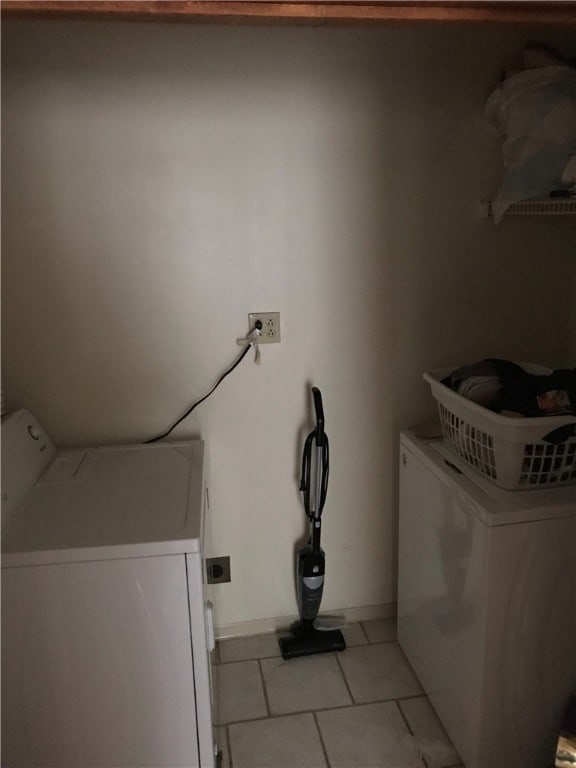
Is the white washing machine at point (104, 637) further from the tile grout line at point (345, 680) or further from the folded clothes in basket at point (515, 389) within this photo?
the folded clothes in basket at point (515, 389)

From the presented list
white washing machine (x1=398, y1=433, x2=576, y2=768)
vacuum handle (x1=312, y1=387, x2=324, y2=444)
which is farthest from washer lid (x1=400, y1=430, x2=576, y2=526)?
vacuum handle (x1=312, y1=387, x2=324, y2=444)

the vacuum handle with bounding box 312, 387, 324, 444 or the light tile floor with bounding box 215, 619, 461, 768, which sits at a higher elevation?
the vacuum handle with bounding box 312, 387, 324, 444

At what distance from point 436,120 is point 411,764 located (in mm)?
1821

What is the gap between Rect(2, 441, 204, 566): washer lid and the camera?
1275mm

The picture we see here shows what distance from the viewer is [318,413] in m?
1.90

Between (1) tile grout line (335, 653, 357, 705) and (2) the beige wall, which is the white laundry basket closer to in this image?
(2) the beige wall

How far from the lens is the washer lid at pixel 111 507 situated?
1.28 metres

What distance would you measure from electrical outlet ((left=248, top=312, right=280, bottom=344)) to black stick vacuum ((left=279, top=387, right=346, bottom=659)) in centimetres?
21

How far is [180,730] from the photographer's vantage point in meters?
1.38

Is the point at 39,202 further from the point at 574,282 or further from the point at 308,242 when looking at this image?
the point at 574,282

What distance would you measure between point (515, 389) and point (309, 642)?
3.72ft

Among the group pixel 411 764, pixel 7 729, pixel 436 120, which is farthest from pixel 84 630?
pixel 436 120

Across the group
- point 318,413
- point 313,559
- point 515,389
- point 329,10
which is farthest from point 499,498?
point 329,10

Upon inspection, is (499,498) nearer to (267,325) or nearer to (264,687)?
(267,325)
